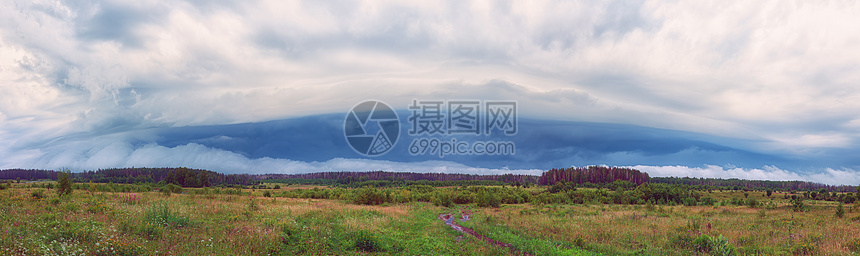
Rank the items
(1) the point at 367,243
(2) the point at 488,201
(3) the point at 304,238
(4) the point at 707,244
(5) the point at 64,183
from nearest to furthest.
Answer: (3) the point at 304,238 < (1) the point at 367,243 < (4) the point at 707,244 < (5) the point at 64,183 < (2) the point at 488,201

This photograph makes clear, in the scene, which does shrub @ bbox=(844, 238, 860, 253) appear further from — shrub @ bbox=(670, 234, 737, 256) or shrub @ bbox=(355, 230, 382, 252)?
shrub @ bbox=(355, 230, 382, 252)

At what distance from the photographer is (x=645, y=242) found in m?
20.1

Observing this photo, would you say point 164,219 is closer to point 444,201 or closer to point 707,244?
point 707,244

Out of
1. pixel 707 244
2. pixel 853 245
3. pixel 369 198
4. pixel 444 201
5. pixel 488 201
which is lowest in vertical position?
pixel 444 201

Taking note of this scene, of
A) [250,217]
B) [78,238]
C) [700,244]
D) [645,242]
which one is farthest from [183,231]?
[700,244]

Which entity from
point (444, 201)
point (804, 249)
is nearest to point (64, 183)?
point (444, 201)

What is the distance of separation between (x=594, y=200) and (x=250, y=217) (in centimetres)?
6782

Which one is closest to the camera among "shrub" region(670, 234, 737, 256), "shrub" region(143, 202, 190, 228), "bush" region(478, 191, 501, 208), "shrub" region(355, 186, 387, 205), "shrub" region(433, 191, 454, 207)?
"shrub" region(143, 202, 190, 228)

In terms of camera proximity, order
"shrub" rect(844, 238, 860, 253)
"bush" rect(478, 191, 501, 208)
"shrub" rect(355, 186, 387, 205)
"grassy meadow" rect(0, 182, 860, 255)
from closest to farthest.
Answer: "grassy meadow" rect(0, 182, 860, 255)
"shrub" rect(844, 238, 860, 253)
"shrub" rect(355, 186, 387, 205)
"bush" rect(478, 191, 501, 208)

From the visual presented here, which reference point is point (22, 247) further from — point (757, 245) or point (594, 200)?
point (594, 200)

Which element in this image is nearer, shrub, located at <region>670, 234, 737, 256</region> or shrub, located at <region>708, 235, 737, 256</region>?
shrub, located at <region>708, 235, 737, 256</region>

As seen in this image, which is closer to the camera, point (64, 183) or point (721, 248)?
point (721, 248)

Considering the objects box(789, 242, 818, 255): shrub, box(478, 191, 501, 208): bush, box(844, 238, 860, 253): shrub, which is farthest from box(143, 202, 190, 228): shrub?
box(478, 191, 501, 208): bush

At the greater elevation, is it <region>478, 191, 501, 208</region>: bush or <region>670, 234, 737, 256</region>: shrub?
<region>670, 234, 737, 256</region>: shrub
